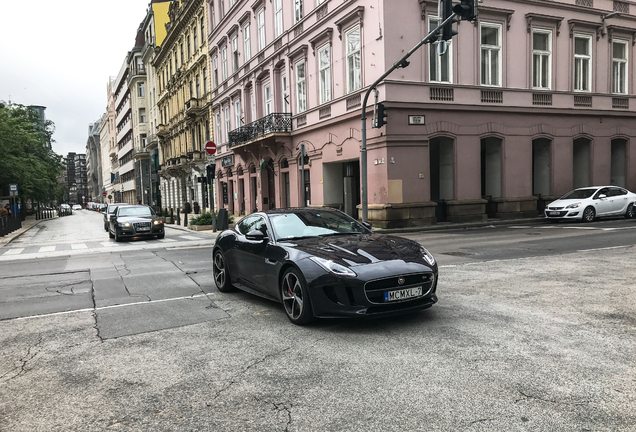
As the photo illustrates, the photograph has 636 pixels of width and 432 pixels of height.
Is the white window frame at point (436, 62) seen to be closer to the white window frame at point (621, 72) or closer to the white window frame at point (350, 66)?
the white window frame at point (350, 66)

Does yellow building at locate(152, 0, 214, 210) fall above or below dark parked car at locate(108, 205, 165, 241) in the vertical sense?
above

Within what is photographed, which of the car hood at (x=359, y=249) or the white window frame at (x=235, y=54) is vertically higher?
the white window frame at (x=235, y=54)

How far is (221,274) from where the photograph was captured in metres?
8.27

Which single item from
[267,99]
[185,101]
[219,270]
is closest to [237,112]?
[267,99]

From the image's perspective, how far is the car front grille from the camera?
536 cm

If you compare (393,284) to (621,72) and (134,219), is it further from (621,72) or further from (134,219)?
(621,72)

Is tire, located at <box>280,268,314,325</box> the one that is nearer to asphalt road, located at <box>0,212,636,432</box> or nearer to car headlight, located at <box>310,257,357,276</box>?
asphalt road, located at <box>0,212,636,432</box>

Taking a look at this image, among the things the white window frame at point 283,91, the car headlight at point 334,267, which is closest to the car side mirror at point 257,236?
the car headlight at point 334,267

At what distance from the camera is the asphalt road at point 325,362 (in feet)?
11.2

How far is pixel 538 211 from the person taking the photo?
24156 millimetres

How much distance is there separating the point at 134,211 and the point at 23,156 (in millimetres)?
30030

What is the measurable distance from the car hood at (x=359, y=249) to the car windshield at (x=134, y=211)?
16294 millimetres

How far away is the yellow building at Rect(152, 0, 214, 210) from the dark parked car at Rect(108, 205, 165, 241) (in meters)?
16.8

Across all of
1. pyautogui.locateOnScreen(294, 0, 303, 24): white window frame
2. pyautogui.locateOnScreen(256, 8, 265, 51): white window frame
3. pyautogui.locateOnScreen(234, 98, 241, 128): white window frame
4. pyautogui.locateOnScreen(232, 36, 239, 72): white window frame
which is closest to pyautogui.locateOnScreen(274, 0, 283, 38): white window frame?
pyautogui.locateOnScreen(294, 0, 303, 24): white window frame
